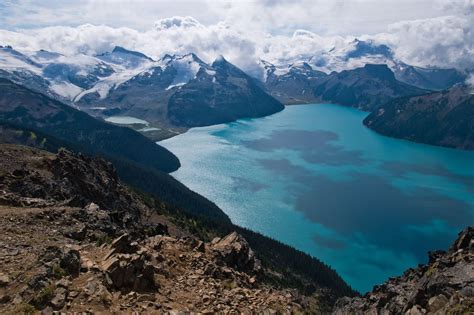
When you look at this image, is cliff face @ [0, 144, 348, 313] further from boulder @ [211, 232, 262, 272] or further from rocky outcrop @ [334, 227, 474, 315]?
rocky outcrop @ [334, 227, 474, 315]

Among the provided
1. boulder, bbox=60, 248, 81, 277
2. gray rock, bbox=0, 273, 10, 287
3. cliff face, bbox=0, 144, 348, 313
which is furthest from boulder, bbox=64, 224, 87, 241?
gray rock, bbox=0, 273, 10, 287

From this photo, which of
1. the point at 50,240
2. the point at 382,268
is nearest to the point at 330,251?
the point at 382,268

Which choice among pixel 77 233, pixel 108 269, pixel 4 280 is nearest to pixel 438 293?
pixel 108 269

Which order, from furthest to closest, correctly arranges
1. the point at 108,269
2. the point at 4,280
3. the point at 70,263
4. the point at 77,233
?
the point at 77,233, the point at 108,269, the point at 70,263, the point at 4,280

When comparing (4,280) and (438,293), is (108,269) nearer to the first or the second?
(4,280)

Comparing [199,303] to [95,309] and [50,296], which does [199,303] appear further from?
[50,296]

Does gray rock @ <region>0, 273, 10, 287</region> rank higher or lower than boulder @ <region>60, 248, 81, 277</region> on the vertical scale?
lower

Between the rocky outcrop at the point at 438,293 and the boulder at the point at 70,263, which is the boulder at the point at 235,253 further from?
the boulder at the point at 70,263

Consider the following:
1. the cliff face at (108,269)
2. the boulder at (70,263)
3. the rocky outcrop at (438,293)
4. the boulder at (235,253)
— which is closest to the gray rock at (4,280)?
the cliff face at (108,269)
